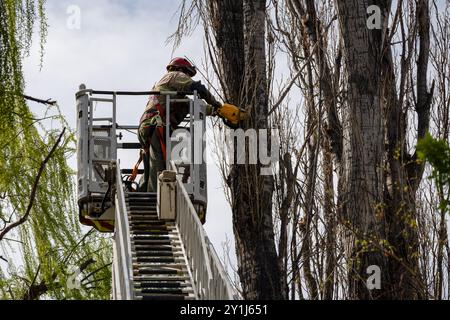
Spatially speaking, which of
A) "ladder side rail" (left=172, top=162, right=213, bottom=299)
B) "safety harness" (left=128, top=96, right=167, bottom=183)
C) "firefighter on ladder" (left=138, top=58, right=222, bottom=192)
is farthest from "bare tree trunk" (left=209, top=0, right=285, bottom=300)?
"ladder side rail" (left=172, top=162, right=213, bottom=299)

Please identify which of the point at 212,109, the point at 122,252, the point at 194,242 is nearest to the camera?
the point at 122,252

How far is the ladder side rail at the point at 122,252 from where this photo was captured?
50.8 ft

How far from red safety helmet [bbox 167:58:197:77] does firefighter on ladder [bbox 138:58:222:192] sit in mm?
208

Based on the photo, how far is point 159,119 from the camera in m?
20.5

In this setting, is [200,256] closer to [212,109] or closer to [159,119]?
[159,119]

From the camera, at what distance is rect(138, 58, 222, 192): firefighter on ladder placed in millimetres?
20375

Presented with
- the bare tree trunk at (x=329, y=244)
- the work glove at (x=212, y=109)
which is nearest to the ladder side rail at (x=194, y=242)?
the work glove at (x=212, y=109)

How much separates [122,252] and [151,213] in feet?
9.20

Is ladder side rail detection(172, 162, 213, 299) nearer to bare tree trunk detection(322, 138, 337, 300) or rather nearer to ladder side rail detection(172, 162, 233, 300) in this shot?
ladder side rail detection(172, 162, 233, 300)

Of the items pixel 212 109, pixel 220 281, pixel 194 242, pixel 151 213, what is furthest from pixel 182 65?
pixel 220 281
